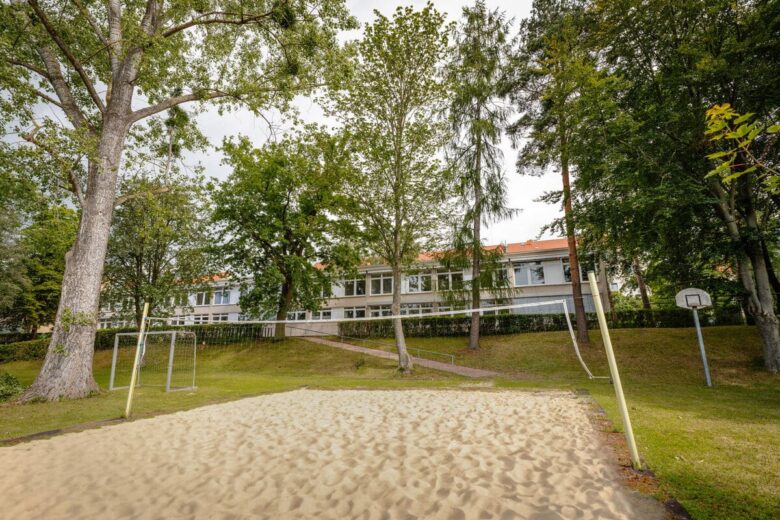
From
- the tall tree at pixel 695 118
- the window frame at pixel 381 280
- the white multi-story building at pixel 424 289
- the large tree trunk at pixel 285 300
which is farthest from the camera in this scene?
the window frame at pixel 381 280

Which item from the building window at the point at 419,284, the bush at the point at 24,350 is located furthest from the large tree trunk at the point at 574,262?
the bush at the point at 24,350

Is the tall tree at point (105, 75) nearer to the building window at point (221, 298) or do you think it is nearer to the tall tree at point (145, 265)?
the tall tree at point (145, 265)

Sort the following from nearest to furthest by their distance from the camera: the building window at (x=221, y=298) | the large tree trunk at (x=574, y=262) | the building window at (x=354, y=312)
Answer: the large tree trunk at (x=574, y=262) < the building window at (x=354, y=312) < the building window at (x=221, y=298)

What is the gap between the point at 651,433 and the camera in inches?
234

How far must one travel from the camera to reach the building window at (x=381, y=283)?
36406 mm

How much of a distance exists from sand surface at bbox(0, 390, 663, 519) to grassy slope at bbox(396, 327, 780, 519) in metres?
0.73

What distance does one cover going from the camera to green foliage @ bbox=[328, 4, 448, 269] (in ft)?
54.4

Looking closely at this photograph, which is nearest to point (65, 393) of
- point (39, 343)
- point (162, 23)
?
point (162, 23)

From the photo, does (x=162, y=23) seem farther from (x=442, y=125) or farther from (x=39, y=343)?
(x=39, y=343)

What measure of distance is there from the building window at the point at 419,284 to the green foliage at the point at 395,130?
1518 cm

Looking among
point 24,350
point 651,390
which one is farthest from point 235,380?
point 24,350

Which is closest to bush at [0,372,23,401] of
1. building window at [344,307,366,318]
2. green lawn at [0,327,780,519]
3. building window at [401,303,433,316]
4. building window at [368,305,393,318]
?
green lawn at [0,327,780,519]

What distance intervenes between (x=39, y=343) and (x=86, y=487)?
35029mm

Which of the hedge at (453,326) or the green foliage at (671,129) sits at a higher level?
the green foliage at (671,129)
